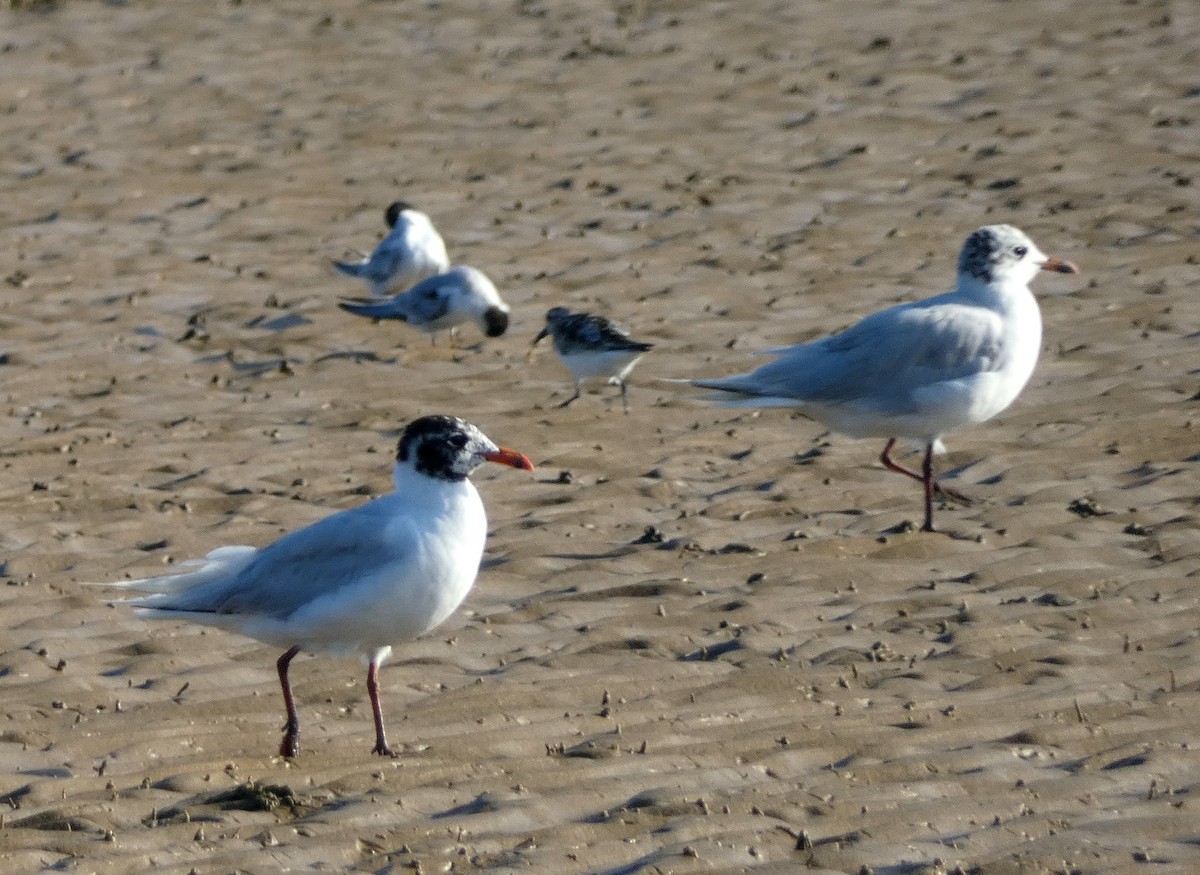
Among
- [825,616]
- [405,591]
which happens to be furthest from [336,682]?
[825,616]

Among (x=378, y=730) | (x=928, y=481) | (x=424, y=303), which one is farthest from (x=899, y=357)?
(x=424, y=303)

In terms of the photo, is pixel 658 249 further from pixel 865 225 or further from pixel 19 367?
pixel 19 367

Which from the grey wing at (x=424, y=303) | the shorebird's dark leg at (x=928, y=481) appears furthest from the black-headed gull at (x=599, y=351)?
the shorebird's dark leg at (x=928, y=481)

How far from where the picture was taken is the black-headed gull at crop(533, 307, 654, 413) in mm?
10453

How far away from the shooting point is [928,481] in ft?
28.5

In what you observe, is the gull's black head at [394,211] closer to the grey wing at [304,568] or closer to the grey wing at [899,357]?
the grey wing at [899,357]

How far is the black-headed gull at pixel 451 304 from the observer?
1193 cm

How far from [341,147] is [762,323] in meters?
5.72

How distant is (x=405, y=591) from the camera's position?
6219mm

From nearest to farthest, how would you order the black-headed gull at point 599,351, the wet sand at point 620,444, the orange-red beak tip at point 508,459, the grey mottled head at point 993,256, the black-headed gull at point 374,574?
the wet sand at point 620,444 → the black-headed gull at point 374,574 → the orange-red beak tip at point 508,459 → the grey mottled head at point 993,256 → the black-headed gull at point 599,351

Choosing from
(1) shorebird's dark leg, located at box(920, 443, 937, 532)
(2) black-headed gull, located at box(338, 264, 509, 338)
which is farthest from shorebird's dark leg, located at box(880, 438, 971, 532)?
(2) black-headed gull, located at box(338, 264, 509, 338)

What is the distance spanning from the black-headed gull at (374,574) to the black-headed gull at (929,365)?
2929mm

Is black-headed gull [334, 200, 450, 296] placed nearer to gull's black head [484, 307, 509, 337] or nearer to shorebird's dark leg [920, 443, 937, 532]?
gull's black head [484, 307, 509, 337]

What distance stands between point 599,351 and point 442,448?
411 centimetres
